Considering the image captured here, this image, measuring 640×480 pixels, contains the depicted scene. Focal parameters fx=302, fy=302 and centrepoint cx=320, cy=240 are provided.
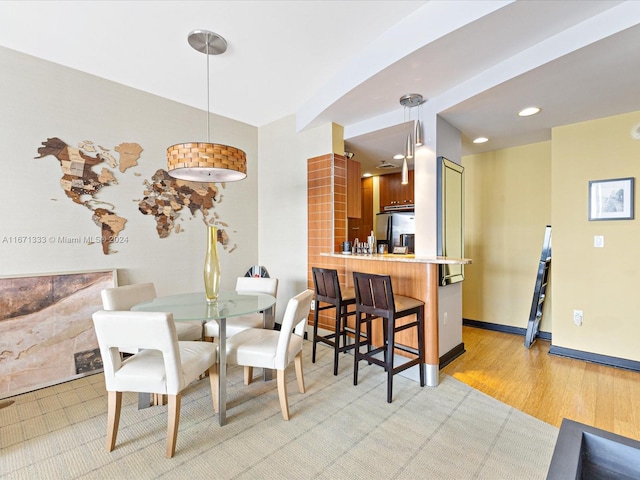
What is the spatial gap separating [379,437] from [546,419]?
1211 mm

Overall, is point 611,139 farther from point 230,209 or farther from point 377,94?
point 230,209

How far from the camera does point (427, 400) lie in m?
2.31

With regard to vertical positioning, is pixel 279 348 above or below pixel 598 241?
below

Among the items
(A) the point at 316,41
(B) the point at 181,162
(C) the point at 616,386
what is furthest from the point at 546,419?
(A) the point at 316,41

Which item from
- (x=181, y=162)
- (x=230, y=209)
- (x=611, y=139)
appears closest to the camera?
(x=181, y=162)

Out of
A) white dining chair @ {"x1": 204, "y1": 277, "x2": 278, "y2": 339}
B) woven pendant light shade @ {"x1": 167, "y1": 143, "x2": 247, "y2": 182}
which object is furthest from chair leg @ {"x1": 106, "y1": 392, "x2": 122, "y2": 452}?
woven pendant light shade @ {"x1": 167, "y1": 143, "x2": 247, "y2": 182}

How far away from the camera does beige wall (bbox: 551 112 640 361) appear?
2898mm

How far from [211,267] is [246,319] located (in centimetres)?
75

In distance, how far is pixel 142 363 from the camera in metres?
1.83

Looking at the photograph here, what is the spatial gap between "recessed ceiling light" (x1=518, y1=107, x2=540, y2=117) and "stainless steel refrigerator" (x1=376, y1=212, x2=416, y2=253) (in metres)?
2.03

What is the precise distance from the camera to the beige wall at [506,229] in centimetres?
382

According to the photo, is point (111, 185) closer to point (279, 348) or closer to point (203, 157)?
point (203, 157)

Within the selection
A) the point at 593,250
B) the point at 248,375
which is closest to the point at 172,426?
the point at 248,375

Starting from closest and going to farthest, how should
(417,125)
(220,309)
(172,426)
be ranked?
(172,426)
(220,309)
(417,125)
